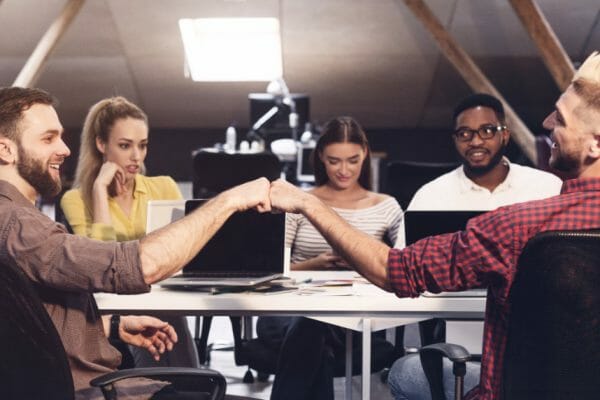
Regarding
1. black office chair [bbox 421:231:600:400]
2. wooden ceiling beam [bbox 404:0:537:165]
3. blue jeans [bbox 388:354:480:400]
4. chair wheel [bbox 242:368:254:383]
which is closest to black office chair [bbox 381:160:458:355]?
chair wheel [bbox 242:368:254:383]

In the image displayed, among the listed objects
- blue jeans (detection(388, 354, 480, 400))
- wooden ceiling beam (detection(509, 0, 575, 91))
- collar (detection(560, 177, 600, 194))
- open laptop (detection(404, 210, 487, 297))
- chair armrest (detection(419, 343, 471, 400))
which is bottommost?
blue jeans (detection(388, 354, 480, 400))

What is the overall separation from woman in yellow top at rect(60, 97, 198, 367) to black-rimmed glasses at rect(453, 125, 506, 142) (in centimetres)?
→ 132

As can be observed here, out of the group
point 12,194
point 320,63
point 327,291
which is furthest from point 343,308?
point 320,63

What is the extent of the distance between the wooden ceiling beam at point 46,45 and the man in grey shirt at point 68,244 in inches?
303

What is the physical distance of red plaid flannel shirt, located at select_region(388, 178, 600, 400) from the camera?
178 centimetres

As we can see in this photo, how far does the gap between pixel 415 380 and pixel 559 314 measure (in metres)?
0.90

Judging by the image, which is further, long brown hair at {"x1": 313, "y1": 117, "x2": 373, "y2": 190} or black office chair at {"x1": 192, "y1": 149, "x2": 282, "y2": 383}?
black office chair at {"x1": 192, "y1": 149, "x2": 282, "y2": 383}

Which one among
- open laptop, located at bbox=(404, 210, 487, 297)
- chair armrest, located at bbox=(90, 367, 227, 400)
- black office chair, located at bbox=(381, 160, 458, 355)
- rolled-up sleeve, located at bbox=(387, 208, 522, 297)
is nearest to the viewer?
rolled-up sleeve, located at bbox=(387, 208, 522, 297)

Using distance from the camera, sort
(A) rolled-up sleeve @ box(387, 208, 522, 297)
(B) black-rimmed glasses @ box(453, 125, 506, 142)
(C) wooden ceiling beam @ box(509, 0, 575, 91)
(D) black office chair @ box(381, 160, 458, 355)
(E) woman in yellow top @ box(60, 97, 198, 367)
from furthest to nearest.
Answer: (C) wooden ceiling beam @ box(509, 0, 575, 91) < (D) black office chair @ box(381, 160, 458, 355) < (B) black-rimmed glasses @ box(453, 125, 506, 142) < (E) woman in yellow top @ box(60, 97, 198, 367) < (A) rolled-up sleeve @ box(387, 208, 522, 297)

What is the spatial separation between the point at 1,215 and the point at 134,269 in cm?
33

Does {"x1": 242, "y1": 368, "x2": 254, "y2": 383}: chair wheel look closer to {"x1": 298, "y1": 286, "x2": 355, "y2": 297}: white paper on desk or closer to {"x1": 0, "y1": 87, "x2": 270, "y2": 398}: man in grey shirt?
{"x1": 298, "y1": 286, "x2": 355, "y2": 297}: white paper on desk

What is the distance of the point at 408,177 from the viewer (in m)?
4.93

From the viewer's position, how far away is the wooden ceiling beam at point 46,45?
960cm

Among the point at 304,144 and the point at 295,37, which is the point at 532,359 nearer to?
the point at 304,144
